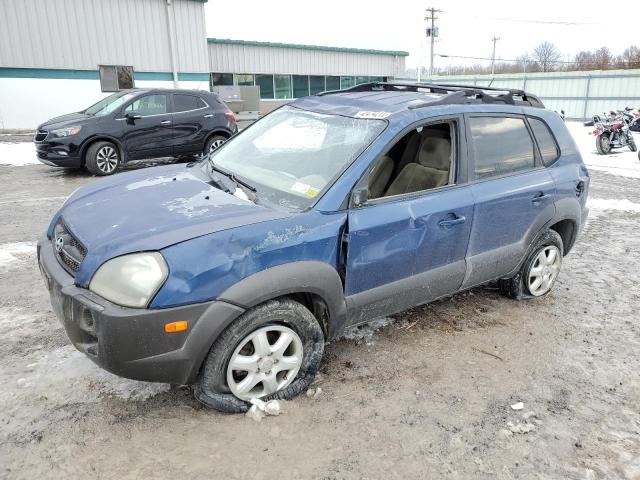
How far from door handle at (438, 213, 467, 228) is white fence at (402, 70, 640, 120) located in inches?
755

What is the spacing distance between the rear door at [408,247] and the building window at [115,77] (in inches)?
700

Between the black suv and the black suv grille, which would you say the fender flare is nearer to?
the black suv grille

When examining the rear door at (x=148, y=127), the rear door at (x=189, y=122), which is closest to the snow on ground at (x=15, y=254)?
the rear door at (x=148, y=127)

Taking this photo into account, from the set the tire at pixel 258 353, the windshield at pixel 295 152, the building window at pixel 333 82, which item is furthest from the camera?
the building window at pixel 333 82

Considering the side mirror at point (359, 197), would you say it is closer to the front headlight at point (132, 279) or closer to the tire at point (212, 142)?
the front headlight at point (132, 279)

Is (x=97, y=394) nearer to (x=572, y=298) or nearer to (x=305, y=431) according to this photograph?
(x=305, y=431)

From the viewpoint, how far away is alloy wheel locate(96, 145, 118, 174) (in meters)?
9.25

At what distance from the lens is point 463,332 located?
3771 millimetres

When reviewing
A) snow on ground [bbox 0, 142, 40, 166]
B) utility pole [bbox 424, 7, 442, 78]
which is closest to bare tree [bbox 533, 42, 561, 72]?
utility pole [bbox 424, 7, 442, 78]

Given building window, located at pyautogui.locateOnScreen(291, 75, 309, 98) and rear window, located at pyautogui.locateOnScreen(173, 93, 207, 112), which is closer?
rear window, located at pyautogui.locateOnScreen(173, 93, 207, 112)

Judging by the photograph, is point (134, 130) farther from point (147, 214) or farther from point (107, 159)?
point (147, 214)

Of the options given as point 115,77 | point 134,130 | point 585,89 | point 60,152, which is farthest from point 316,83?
point 60,152

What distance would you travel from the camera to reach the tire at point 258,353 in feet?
8.40

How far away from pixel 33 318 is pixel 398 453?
9.30ft
